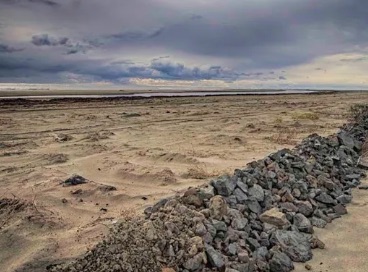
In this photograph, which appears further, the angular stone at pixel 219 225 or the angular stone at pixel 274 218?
the angular stone at pixel 274 218

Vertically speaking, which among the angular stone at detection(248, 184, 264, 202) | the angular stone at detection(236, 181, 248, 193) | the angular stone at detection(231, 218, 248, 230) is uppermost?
the angular stone at detection(236, 181, 248, 193)

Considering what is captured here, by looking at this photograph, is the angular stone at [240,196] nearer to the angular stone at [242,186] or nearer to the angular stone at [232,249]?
the angular stone at [242,186]

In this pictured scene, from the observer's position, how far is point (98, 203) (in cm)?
665

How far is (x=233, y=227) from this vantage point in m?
5.55

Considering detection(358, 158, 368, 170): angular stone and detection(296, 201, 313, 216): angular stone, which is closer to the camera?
detection(296, 201, 313, 216): angular stone

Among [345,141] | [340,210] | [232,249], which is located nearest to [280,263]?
[232,249]

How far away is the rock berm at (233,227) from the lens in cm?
462

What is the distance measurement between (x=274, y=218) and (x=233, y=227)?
845 millimetres

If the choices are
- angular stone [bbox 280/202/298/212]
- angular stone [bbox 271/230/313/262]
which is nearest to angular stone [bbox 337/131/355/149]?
angular stone [bbox 280/202/298/212]

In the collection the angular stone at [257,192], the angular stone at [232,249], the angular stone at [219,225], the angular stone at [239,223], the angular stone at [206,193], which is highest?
the angular stone at [206,193]

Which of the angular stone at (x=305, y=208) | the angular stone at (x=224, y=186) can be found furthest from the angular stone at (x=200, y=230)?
the angular stone at (x=305, y=208)

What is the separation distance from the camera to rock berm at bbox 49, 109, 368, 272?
4617mm

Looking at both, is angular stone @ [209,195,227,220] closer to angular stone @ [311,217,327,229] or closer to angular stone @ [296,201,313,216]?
angular stone @ [296,201,313,216]

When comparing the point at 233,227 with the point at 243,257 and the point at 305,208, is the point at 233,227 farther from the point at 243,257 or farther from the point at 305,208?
the point at 305,208
